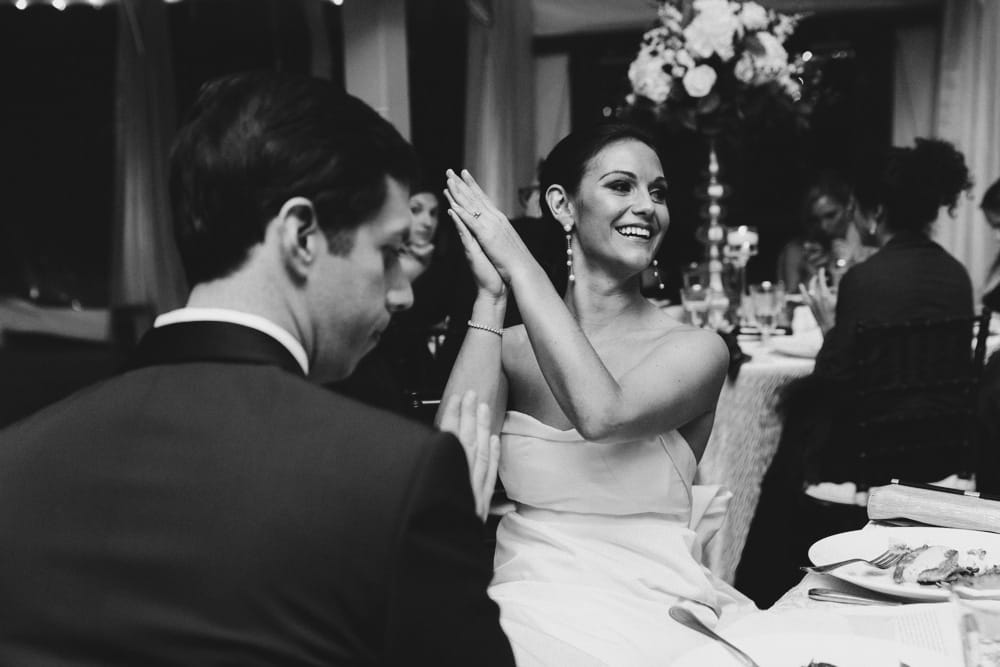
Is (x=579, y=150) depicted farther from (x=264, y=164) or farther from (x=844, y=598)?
(x=264, y=164)

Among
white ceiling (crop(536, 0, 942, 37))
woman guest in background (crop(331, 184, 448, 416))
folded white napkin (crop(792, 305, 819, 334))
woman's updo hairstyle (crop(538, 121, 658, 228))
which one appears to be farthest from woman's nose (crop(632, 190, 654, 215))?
white ceiling (crop(536, 0, 942, 37))

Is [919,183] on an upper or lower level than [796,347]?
upper

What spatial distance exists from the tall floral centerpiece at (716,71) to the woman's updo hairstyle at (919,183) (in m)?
0.57

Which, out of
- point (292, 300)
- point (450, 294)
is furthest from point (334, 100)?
point (450, 294)

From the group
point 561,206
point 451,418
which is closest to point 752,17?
point 561,206

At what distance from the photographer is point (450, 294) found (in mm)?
4227

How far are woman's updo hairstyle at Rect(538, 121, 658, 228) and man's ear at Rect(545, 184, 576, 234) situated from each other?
13mm

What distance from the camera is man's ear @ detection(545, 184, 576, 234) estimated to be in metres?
2.08

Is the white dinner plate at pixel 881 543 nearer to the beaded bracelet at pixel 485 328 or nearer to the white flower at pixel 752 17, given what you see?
the beaded bracelet at pixel 485 328

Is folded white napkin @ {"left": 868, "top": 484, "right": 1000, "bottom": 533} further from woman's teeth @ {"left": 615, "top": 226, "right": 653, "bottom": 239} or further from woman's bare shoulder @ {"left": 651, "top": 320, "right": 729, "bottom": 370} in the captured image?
woman's teeth @ {"left": 615, "top": 226, "right": 653, "bottom": 239}

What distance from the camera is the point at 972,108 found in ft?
22.8

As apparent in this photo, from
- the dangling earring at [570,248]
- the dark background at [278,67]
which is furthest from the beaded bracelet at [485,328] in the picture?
the dark background at [278,67]

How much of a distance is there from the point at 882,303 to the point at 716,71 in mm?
1089

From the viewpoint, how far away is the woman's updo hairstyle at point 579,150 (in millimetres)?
2029
